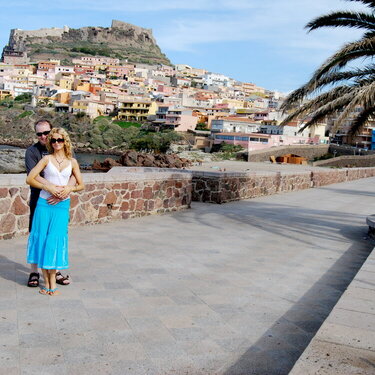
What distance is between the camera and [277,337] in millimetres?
3885

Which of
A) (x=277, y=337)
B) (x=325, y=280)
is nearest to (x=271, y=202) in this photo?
(x=325, y=280)

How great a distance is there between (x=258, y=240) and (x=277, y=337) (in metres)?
4.18

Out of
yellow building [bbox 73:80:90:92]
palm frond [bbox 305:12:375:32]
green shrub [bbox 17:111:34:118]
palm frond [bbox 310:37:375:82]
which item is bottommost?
palm frond [bbox 310:37:375:82]

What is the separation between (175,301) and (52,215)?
4.55 feet

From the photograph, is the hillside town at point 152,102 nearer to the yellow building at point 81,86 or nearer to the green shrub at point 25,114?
the yellow building at point 81,86

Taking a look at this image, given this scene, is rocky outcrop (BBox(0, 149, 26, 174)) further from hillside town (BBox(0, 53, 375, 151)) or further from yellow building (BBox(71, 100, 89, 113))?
yellow building (BBox(71, 100, 89, 113))

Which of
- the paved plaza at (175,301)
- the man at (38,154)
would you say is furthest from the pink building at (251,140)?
the man at (38,154)

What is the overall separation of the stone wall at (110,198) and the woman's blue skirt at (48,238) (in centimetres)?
253

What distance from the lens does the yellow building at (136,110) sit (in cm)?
11388

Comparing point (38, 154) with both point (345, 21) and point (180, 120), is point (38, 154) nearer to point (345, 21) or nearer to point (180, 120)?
point (345, 21)

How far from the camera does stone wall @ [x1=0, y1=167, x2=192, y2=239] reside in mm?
6832

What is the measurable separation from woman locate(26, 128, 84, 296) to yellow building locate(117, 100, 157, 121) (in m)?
110

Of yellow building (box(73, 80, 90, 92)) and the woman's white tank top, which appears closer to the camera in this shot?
the woman's white tank top

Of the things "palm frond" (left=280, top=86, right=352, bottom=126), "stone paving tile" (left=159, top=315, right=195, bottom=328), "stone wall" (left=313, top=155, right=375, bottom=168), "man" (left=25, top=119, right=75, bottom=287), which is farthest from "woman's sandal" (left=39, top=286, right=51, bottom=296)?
"stone wall" (left=313, top=155, right=375, bottom=168)
